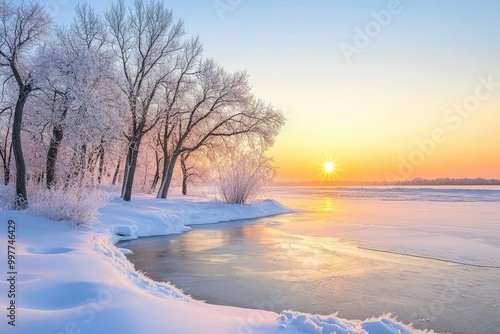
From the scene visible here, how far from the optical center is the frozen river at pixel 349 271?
6113 millimetres

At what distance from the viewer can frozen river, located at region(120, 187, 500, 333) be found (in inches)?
241

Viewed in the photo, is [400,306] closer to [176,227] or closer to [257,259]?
[257,259]

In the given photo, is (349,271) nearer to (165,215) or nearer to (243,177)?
(165,215)

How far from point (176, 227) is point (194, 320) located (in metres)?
13.3

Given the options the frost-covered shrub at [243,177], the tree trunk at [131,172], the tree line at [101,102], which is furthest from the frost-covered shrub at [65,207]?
the frost-covered shrub at [243,177]

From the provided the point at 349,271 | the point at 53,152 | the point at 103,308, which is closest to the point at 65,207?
the point at 53,152

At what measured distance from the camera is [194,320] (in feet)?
13.8

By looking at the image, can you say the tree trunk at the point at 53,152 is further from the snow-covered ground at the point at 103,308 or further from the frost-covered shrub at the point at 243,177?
the frost-covered shrub at the point at 243,177

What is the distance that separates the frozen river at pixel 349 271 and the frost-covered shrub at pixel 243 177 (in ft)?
34.0

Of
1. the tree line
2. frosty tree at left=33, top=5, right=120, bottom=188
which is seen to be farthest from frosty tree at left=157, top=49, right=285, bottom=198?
frosty tree at left=33, top=5, right=120, bottom=188

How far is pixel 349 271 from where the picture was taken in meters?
8.67

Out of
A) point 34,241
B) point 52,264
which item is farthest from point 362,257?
point 34,241

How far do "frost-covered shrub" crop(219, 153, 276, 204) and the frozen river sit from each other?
10370 mm

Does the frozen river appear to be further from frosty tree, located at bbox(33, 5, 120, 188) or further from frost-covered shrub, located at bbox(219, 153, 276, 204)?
frost-covered shrub, located at bbox(219, 153, 276, 204)
